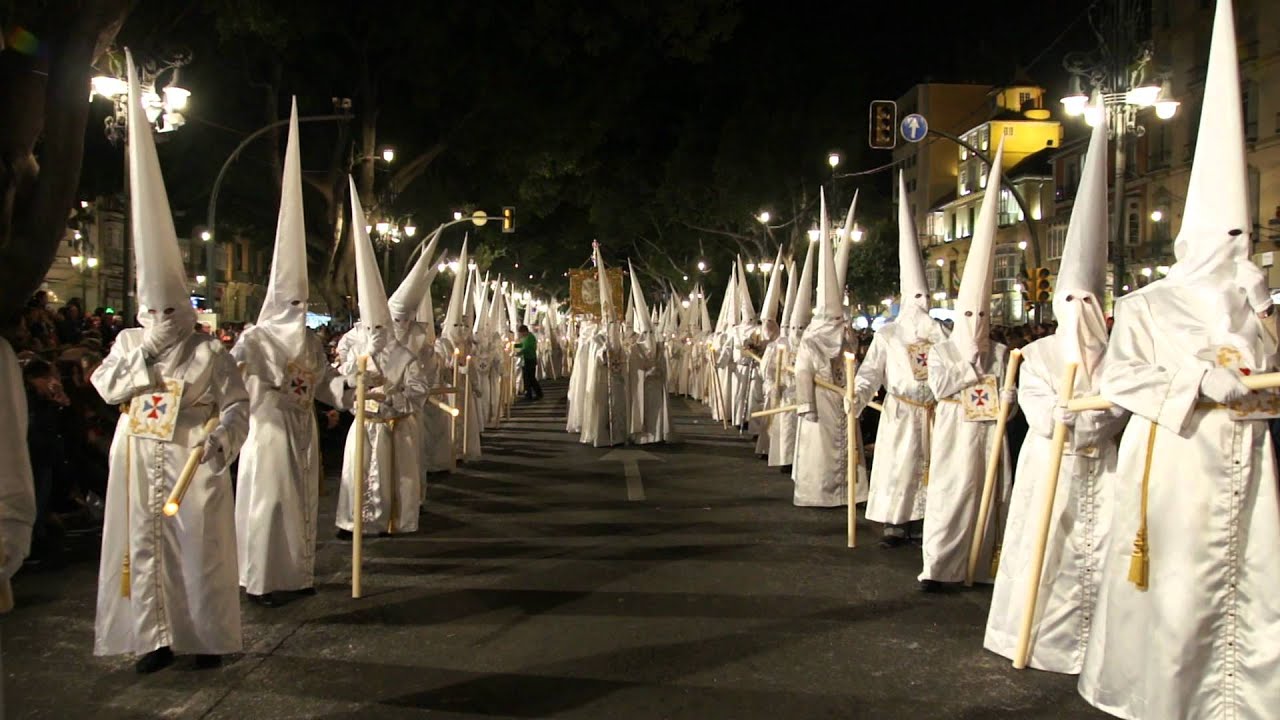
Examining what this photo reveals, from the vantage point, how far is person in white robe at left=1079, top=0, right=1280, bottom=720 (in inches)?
180

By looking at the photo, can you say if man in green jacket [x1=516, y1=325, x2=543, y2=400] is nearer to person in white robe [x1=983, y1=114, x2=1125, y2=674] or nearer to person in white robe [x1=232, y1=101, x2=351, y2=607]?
person in white robe [x1=232, y1=101, x2=351, y2=607]

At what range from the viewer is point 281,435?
299 inches

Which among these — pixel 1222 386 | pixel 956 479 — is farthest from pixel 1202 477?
pixel 956 479

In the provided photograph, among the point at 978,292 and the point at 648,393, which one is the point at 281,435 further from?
the point at 648,393

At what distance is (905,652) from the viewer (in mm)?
6219

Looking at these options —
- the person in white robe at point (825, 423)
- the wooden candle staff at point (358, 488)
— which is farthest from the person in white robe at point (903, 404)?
the wooden candle staff at point (358, 488)

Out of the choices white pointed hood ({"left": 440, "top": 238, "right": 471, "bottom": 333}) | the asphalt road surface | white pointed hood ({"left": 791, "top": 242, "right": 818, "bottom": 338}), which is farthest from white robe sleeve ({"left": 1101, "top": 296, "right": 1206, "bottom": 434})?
white pointed hood ({"left": 440, "top": 238, "right": 471, "bottom": 333})

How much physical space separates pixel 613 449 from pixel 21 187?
919cm

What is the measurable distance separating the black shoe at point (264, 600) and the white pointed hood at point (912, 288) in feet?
17.4

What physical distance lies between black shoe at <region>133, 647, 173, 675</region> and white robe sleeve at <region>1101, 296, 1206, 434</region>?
16.5ft

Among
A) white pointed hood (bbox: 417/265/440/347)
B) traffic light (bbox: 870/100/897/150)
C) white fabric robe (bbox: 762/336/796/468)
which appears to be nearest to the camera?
white pointed hood (bbox: 417/265/440/347)

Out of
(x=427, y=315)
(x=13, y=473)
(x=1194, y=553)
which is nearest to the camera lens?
(x=13, y=473)

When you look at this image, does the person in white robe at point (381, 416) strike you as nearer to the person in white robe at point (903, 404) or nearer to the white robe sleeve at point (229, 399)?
the white robe sleeve at point (229, 399)

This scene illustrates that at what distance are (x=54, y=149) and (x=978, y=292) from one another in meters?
7.91
